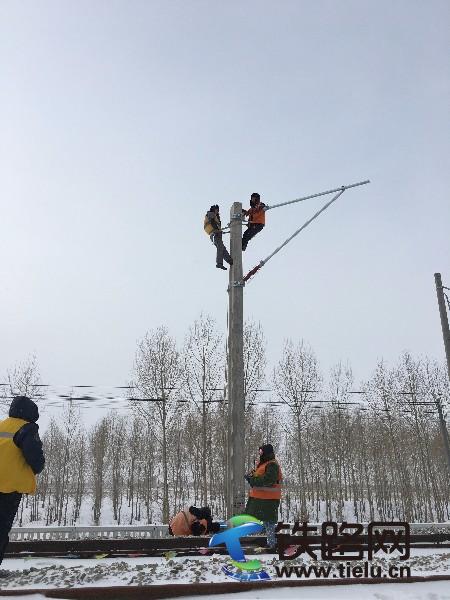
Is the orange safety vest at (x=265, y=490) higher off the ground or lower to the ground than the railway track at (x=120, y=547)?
higher

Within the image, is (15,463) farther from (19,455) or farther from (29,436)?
(29,436)

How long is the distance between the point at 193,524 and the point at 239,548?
7.88ft

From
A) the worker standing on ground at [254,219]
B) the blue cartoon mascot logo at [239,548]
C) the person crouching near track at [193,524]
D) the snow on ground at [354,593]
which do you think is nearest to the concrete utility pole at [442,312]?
the worker standing on ground at [254,219]

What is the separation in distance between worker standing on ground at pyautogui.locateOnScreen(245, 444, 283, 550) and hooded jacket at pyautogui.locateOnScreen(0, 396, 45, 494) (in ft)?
9.39

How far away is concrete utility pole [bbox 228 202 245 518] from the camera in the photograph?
518 cm

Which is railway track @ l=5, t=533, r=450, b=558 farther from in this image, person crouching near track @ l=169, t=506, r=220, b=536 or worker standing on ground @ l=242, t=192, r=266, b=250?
worker standing on ground @ l=242, t=192, r=266, b=250

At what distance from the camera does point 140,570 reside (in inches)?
163

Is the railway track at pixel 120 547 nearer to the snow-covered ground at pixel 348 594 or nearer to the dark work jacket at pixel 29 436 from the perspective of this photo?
the snow-covered ground at pixel 348 594

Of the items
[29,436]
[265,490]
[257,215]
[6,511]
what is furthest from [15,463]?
[257,215]

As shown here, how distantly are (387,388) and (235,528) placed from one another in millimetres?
27723

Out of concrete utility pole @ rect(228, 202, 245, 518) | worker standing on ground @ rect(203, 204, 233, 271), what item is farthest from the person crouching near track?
worker standing on ground @ rect(203, 204, 233, 271)

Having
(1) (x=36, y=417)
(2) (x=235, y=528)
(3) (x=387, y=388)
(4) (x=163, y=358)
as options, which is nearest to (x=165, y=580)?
(2) (x=235, y=528)

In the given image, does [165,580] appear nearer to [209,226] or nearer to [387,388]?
[209,226]

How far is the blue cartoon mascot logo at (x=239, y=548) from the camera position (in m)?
3.91
